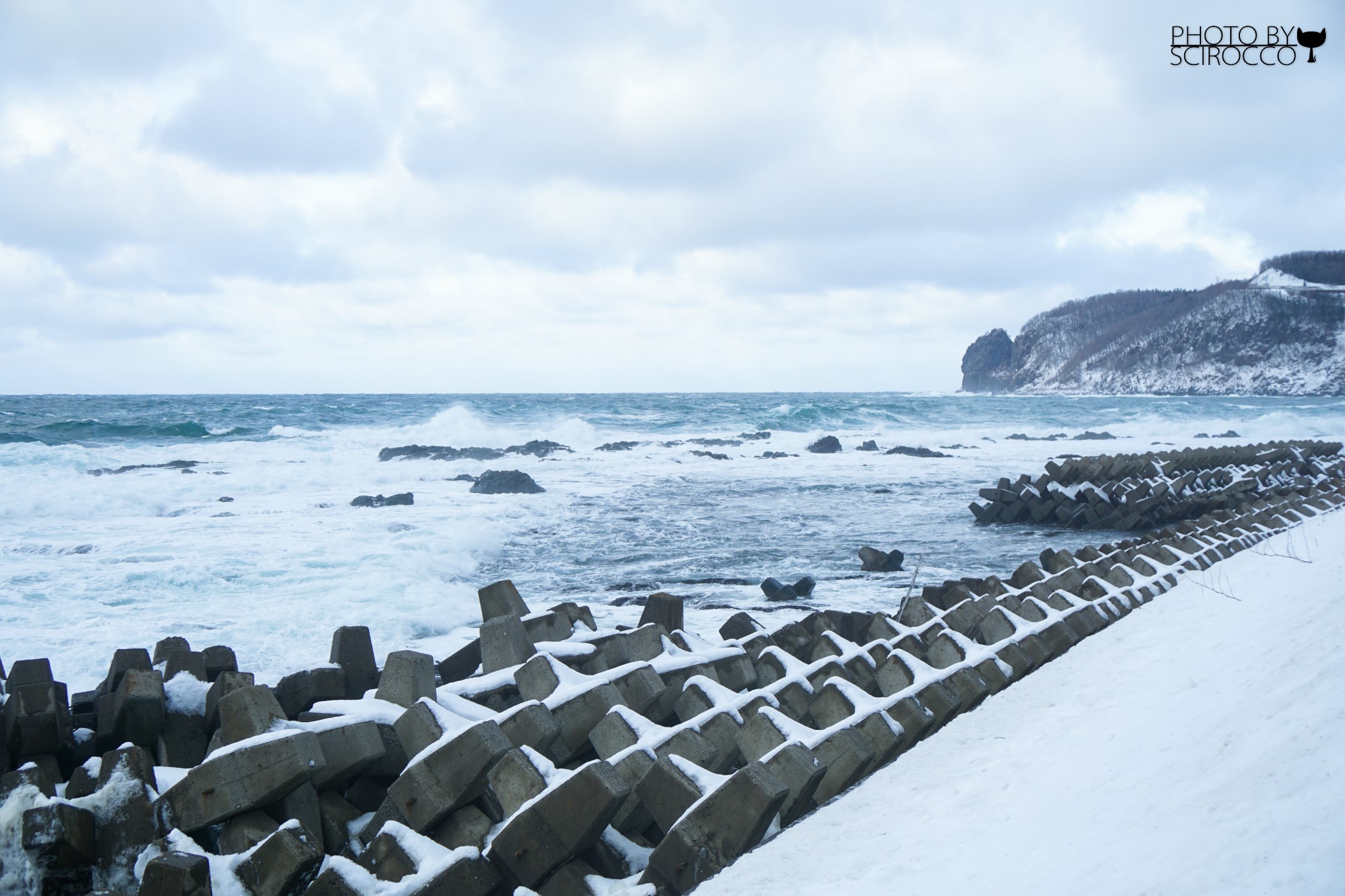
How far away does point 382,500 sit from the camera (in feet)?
53.4

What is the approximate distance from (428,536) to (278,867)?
365 inches

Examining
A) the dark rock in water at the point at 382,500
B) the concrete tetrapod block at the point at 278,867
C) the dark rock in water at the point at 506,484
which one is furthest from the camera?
the dark rock in water at the point at 506,484

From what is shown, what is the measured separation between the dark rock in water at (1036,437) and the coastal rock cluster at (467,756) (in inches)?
1423

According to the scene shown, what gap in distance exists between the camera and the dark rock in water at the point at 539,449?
3064 cm

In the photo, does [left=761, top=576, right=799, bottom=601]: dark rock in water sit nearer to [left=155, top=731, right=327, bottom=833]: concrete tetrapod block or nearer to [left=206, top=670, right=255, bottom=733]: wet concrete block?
[left=206, top=670, right=255, bottom=733]: wet concrete block

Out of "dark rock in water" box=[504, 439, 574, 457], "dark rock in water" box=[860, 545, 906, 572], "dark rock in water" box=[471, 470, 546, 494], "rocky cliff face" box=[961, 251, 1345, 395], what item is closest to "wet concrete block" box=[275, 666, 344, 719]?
Result: "dark rock in water" box=[860, 545, 906, 572]

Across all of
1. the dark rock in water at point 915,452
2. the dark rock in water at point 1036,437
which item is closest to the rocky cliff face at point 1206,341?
the dark rock in water at point 1036,437

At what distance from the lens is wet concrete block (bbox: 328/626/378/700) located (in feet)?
12.7

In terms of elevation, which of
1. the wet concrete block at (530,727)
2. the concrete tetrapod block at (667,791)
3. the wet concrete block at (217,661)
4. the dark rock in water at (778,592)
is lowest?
the dark rock in water at (778,592)

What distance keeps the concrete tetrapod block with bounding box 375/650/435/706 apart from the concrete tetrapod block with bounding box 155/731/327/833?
1.87ft

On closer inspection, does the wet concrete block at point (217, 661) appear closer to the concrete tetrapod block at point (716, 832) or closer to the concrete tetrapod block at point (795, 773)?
the concrete tetrapod block at point (716, 832)

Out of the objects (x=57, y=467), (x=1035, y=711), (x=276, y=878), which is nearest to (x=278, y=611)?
(x=276, y=878)

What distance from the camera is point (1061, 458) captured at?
2558 cm

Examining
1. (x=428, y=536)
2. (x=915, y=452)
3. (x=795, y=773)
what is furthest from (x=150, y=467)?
(x=795, y=773)
